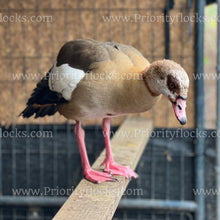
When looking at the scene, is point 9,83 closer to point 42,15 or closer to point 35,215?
point 42,15

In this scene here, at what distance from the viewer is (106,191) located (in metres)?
1.47

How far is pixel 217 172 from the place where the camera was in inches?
88.0

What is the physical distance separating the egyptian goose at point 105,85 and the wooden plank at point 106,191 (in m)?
0.06

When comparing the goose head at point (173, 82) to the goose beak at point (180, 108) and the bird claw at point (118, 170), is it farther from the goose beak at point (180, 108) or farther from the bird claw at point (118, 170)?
the bird claw at point (118, 170)

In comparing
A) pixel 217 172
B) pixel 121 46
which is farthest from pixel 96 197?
pixel 217 172

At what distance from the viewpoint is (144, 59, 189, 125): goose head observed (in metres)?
1.27

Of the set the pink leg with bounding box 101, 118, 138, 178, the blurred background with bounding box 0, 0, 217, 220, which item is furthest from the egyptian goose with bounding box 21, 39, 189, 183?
the blurred background with bounding box 0, 0, 217, 220

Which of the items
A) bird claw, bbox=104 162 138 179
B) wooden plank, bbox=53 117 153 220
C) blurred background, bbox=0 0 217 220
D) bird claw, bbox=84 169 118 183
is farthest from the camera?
blurred background, bbox=0 0 217 220

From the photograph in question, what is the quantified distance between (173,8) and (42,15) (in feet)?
2.51

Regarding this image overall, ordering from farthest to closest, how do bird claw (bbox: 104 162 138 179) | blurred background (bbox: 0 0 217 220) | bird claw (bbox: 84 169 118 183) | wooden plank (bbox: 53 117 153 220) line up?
1. blurred background (bbox: 0 0 217 220)
2. bird claw (bbox: 104 162 138 179)
3. bird claw (bbox: 84 169 118 183)
4. wooden plank (bbox: 53 117 153 220)

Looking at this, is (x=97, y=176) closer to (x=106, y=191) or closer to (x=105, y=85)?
(x=106, y=191)

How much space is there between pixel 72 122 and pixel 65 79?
3.27ft

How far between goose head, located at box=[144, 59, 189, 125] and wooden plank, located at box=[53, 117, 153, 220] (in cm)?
36
